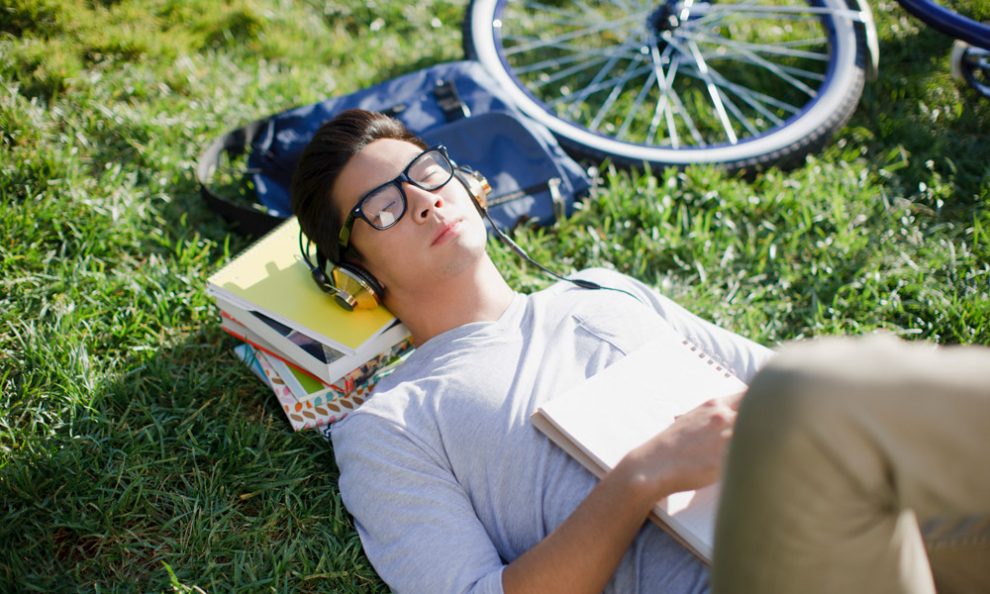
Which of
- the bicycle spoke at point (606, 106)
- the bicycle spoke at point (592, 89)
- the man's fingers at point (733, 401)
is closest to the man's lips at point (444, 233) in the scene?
the man's fingers at point (733, 401)

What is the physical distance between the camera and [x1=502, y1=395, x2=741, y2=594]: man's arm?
187 centimetres

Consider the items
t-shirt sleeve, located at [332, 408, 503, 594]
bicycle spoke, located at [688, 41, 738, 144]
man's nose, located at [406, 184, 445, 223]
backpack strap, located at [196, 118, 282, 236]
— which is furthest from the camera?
bicycle spoke, located at [688, 41, 738, 144]

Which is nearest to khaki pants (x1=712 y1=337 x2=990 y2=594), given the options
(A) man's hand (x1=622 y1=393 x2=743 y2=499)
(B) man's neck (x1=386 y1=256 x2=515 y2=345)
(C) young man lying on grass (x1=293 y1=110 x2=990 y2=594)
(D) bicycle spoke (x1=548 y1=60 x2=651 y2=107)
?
(C) young man lying on grass (x1=293 y1=110 x2=990 y2=594)

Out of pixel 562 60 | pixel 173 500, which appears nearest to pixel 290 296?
pixel 173 500

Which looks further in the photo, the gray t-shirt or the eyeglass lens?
the eyeglass lens

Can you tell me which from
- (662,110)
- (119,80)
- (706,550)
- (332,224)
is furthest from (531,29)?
(706,550)

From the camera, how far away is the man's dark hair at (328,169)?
2.62 m

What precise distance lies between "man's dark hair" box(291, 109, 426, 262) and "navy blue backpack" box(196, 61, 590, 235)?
2.33 feet

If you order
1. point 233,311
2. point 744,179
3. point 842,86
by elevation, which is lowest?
point 233,311

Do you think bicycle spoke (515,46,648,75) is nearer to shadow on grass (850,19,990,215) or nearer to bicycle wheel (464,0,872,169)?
bicycle wheel (464,0,872,169)

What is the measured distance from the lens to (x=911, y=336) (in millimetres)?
3092

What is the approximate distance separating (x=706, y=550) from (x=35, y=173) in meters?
3.19

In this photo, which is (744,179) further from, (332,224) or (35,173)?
(35,173)

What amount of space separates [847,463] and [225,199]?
9.67ft
